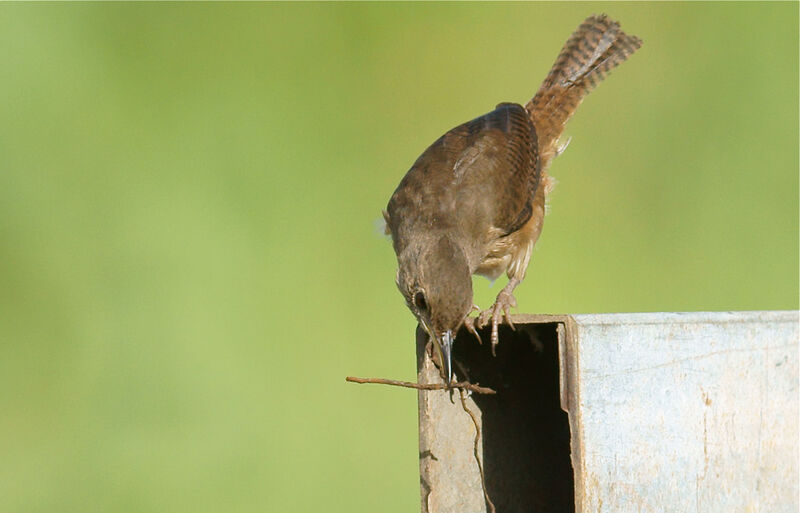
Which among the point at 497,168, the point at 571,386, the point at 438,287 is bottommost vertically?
the point at 571,386

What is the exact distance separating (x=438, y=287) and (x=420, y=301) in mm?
83

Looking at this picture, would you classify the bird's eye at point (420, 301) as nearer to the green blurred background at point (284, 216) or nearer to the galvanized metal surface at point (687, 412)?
the galvanized metal surface at point (687, 412)

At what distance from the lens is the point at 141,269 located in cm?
595

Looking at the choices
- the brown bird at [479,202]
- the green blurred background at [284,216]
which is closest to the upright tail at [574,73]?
the brown bird at [479,202]

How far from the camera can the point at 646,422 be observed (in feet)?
9.30

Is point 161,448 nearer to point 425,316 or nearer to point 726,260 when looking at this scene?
point 425,316

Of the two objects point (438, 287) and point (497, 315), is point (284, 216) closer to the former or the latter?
point (438, 287)

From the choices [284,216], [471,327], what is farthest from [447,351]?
[284,216]

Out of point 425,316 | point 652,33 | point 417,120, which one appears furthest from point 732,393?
point 652,33

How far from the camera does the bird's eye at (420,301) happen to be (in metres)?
3.54

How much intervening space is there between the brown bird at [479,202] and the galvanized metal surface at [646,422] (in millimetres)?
341

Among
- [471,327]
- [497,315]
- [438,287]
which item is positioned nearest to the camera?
[497,315]

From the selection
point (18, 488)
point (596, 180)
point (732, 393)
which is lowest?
point (18, 488)

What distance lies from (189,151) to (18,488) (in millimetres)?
2157
